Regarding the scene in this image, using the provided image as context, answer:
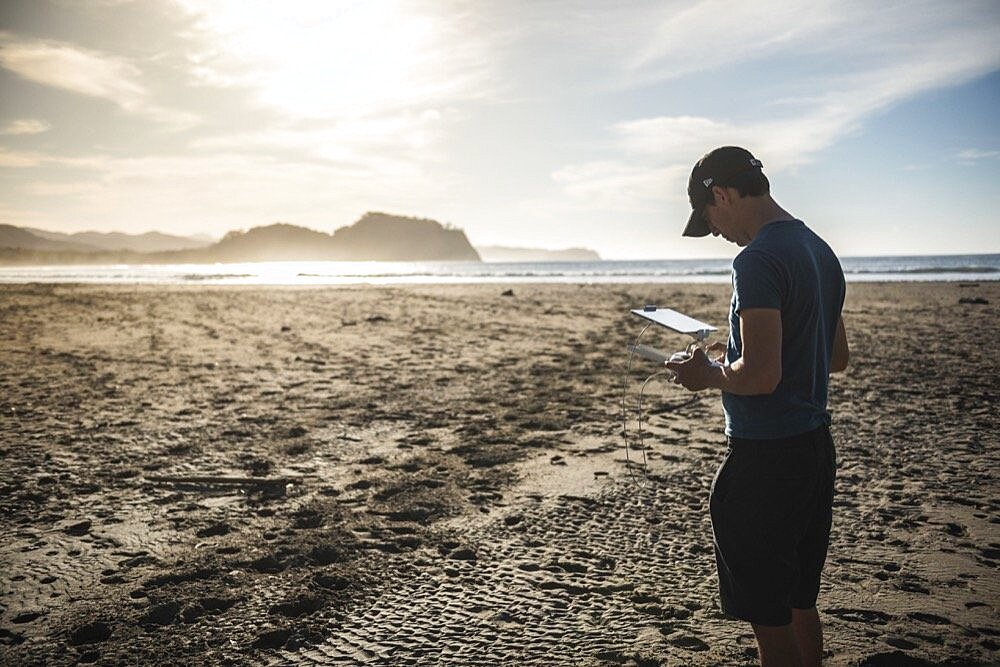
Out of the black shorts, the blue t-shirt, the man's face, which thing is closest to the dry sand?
the black shorts

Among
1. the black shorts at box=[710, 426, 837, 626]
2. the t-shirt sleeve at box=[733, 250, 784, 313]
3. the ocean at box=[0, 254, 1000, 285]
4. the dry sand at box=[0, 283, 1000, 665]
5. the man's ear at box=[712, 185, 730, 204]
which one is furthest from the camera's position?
the ocean at box=[0, 254, 1000, 285]

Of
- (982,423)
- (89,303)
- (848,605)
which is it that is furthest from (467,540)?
(89,303)

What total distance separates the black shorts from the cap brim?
2.38 feet

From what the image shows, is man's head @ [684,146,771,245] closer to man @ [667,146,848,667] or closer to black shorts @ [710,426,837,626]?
man @ [667,146,848,667]

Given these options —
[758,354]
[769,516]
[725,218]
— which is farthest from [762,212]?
[769,516]

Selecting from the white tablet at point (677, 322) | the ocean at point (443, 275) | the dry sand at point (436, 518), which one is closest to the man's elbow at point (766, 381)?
the white tablet at point (677, 322)

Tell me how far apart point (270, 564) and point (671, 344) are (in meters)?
8.68

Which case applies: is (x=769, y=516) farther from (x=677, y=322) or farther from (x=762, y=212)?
(x=762, y=212)

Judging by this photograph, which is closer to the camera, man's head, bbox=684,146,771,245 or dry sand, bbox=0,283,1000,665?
man's head, bbox=684,146,771,245

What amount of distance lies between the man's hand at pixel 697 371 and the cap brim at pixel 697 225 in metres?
0.42

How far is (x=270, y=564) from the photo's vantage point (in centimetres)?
348

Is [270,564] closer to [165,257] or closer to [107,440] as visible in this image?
[107,440]

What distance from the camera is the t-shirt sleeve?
184 cm

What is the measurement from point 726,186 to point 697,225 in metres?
0.20
